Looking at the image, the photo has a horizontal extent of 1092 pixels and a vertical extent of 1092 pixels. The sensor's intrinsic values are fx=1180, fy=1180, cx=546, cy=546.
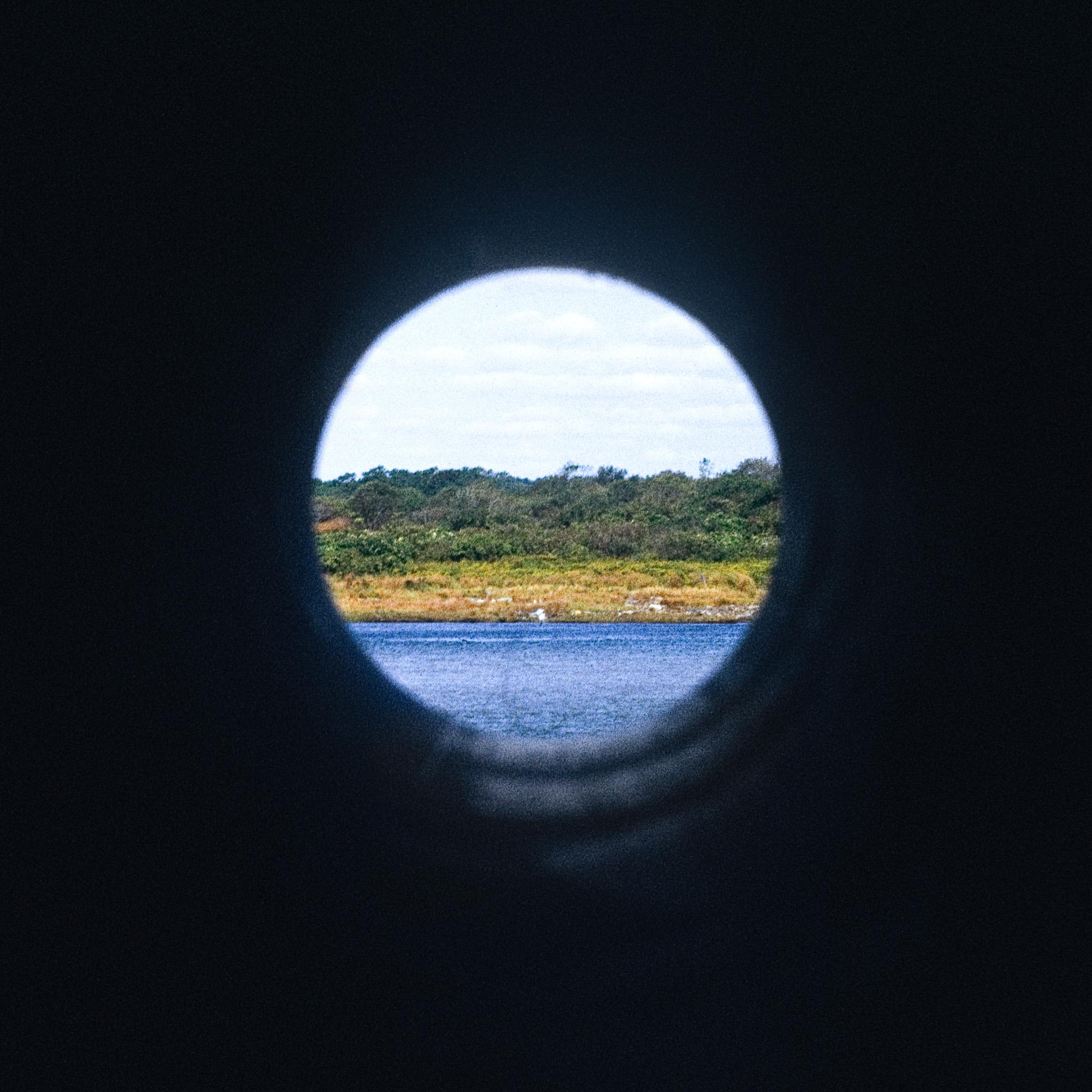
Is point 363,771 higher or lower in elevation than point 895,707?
lower

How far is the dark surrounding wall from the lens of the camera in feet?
12.7

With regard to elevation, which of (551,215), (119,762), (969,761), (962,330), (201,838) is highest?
(551,215)

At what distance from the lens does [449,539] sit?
5372cm

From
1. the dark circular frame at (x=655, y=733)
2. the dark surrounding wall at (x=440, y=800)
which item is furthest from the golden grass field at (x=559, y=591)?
the dark surrounding wall at (x=440, y=800)

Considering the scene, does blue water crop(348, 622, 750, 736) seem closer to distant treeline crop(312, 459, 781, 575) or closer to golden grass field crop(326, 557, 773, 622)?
golden grass field crop(326, 557, 773, 622)

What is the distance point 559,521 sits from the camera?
183 ft

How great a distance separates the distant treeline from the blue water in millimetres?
3568

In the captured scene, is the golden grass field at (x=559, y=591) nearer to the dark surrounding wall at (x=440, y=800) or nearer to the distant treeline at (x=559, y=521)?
the distant treeline at (x=559, y=521)

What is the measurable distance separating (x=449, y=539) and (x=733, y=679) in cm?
4762

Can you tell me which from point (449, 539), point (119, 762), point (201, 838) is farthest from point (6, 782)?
point (449, 539)

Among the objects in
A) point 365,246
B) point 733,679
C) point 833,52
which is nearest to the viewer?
point 833,52

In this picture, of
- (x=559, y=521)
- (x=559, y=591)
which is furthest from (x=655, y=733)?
(x=559, y=521)

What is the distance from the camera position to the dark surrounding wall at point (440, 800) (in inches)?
152

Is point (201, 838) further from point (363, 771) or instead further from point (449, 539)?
point (449, 539)
